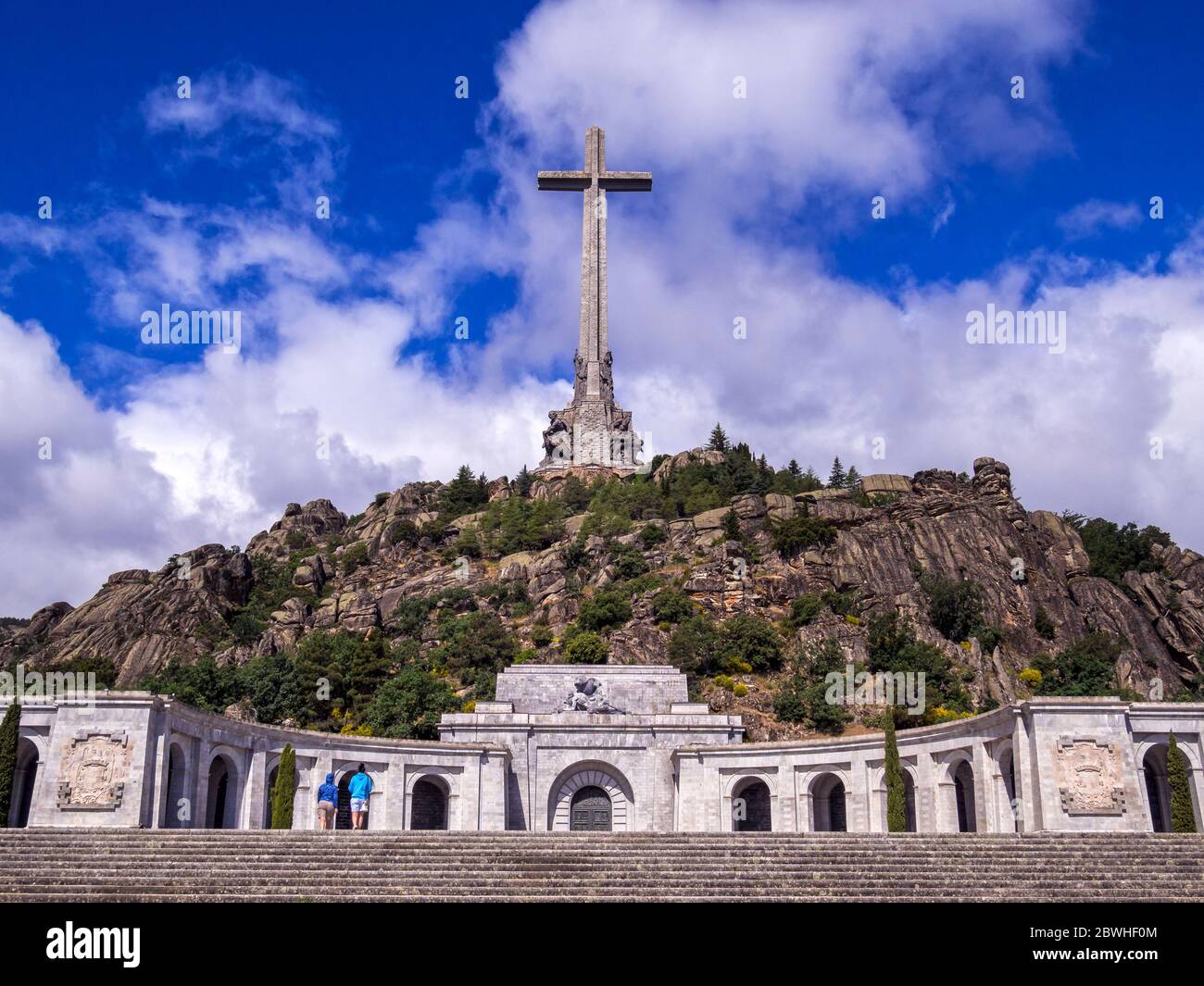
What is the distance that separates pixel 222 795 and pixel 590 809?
12090mm

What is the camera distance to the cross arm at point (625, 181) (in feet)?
297

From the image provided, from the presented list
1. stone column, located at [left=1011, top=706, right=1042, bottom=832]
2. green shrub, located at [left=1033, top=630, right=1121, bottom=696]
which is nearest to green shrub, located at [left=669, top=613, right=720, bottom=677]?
green shrub, located at [left=1033, top=630, right=1121, bottom=696]

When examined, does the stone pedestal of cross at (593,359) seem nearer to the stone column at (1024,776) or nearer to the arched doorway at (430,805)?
the arched doorway at (430,805)

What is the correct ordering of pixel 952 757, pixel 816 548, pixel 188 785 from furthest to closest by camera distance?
pixel 816 548
pixel 952 757
pixel 188 785

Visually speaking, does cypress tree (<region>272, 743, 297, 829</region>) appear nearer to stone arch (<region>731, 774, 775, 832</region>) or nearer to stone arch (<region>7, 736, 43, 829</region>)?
stone arch (<region>7, 736, 43, 829</region>)

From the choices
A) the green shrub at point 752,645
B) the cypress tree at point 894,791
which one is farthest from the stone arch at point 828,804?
the green shrub at point 752,645

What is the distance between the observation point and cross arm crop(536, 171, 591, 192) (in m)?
90.8

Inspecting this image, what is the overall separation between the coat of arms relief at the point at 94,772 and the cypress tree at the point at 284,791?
15.3ft

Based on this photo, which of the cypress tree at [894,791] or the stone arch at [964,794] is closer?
the cypress tree at [894,791]
